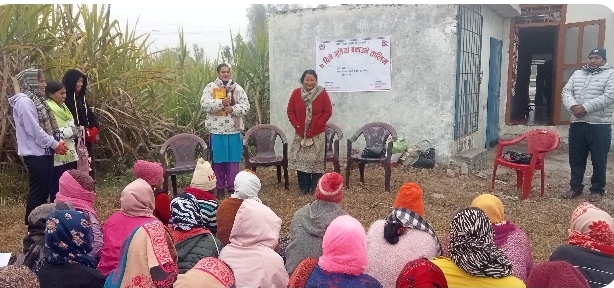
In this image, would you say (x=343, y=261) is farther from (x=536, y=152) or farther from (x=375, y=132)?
(x=375, y=132)

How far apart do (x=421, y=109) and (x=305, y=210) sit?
4.37 metres

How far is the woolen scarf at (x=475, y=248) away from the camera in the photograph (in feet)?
6.11

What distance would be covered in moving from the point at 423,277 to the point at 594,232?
94 centimetres

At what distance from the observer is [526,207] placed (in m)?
4.75

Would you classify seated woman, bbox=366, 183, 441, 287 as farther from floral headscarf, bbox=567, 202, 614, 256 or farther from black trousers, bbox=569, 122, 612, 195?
black trousers, bbox=569, 122, 612, 195

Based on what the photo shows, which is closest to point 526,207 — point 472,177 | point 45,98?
point 472,177

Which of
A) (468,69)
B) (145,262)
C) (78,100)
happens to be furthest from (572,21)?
(145,262)

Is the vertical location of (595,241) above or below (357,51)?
below

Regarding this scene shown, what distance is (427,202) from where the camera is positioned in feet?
16.5

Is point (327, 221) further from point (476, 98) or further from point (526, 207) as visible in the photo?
point (476, 98)

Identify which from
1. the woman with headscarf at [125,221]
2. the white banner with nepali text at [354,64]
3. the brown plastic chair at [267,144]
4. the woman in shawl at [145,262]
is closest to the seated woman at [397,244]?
the woman in shawl at [145,262]

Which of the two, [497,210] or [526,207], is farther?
[526,207]

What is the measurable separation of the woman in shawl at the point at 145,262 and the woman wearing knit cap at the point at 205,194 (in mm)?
862

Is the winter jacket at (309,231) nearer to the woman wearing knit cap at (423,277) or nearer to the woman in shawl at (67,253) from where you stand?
the woman wearing knit cap at (423,277)
